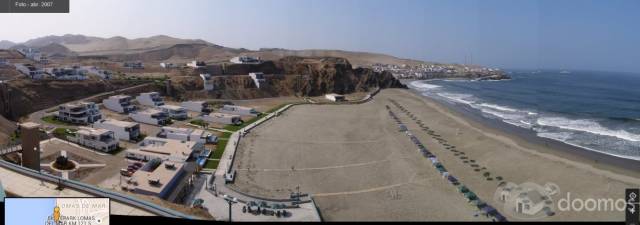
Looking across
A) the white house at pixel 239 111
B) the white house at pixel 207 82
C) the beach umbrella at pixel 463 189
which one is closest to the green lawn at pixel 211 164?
the beach umbrella at pixel 463 189

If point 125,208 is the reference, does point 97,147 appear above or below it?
below

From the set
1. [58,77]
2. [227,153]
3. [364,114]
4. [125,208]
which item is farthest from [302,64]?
[125,208]

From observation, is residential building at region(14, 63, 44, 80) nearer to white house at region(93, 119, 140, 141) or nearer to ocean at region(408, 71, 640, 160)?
white house at region(93, 119, 140, 141)

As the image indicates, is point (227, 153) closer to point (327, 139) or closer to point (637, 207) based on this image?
point (327, 139)

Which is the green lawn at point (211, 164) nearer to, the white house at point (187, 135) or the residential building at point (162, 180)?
the residential building at point (162, 180)

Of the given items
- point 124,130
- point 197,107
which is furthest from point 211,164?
point 197,107

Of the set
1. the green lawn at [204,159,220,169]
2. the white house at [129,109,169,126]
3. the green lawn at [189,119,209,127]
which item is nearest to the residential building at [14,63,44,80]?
the white house at [129,109,169,126]
